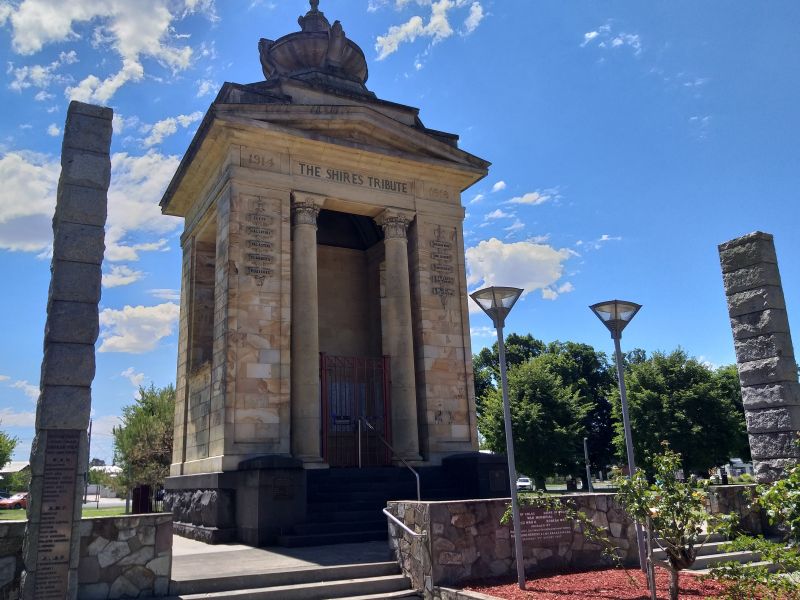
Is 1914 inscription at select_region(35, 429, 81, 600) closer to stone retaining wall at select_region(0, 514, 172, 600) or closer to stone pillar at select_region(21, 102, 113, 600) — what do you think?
stone pillar at select_region(21, 102, 113, 600)

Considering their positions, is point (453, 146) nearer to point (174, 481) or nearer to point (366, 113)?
point (366, 113)

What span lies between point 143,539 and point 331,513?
5.10 meters

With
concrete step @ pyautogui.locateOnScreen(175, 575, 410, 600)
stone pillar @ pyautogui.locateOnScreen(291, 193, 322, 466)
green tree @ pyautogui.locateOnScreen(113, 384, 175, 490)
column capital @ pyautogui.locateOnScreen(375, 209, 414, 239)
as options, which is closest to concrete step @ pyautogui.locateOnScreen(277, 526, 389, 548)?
stone pillar @ pyautogui.locateOnScreen(291, 193, 322, 466)

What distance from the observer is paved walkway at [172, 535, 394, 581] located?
357 inches

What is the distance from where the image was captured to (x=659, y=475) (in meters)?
7.07

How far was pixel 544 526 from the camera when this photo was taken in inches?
363

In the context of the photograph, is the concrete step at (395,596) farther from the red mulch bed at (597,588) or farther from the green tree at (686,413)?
the green tree at (686,413)

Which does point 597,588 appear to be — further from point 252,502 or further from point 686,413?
point 686,413

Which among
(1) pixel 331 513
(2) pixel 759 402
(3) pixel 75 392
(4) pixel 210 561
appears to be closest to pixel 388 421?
(1) pixel 331 513

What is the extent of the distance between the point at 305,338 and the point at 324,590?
269 inches

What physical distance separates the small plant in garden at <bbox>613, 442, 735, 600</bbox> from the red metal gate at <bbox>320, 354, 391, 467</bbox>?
388 inches

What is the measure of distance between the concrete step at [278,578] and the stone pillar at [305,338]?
15.9 feet

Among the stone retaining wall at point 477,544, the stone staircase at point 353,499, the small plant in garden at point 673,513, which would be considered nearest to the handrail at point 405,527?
the stone retaining wall at point 477,544

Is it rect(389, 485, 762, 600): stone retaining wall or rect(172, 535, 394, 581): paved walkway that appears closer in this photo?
rect(389, 485, 762, 600): stone retaining wall
